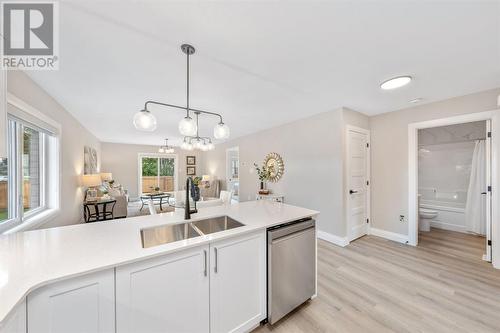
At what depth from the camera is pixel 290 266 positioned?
1.61 m

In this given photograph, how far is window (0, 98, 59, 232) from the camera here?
1896 mm

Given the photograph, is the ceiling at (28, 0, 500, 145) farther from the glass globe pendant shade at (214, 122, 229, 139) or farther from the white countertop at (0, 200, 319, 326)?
the white countertop at (0, 200, 319, 326)

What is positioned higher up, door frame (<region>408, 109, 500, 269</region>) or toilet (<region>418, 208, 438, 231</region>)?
door frame (<region>408, 109, 500, 269</region>)

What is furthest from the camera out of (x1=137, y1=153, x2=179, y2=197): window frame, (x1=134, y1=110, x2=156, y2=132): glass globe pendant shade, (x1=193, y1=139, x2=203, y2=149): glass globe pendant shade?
(x1=137, y1=153, x2=179, y2=197): window frame

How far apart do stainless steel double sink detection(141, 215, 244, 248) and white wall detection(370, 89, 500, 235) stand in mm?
3180

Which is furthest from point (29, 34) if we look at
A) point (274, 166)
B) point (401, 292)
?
point (401, 292)

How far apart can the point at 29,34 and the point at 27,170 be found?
1796 millimetres

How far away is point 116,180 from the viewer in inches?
282

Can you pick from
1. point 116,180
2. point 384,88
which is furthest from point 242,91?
point 116,180

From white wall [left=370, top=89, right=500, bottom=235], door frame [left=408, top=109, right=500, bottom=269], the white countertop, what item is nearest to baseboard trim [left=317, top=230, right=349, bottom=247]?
white wall [left=370, top=89, right=500, bottom=235]

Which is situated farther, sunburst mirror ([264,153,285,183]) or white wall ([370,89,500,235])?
sunburst mirror ([264,153,285,183])

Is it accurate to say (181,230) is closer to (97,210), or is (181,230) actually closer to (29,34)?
(29,34)

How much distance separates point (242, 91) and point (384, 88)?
5.91ft

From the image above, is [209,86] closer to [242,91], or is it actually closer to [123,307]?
[242,91]
